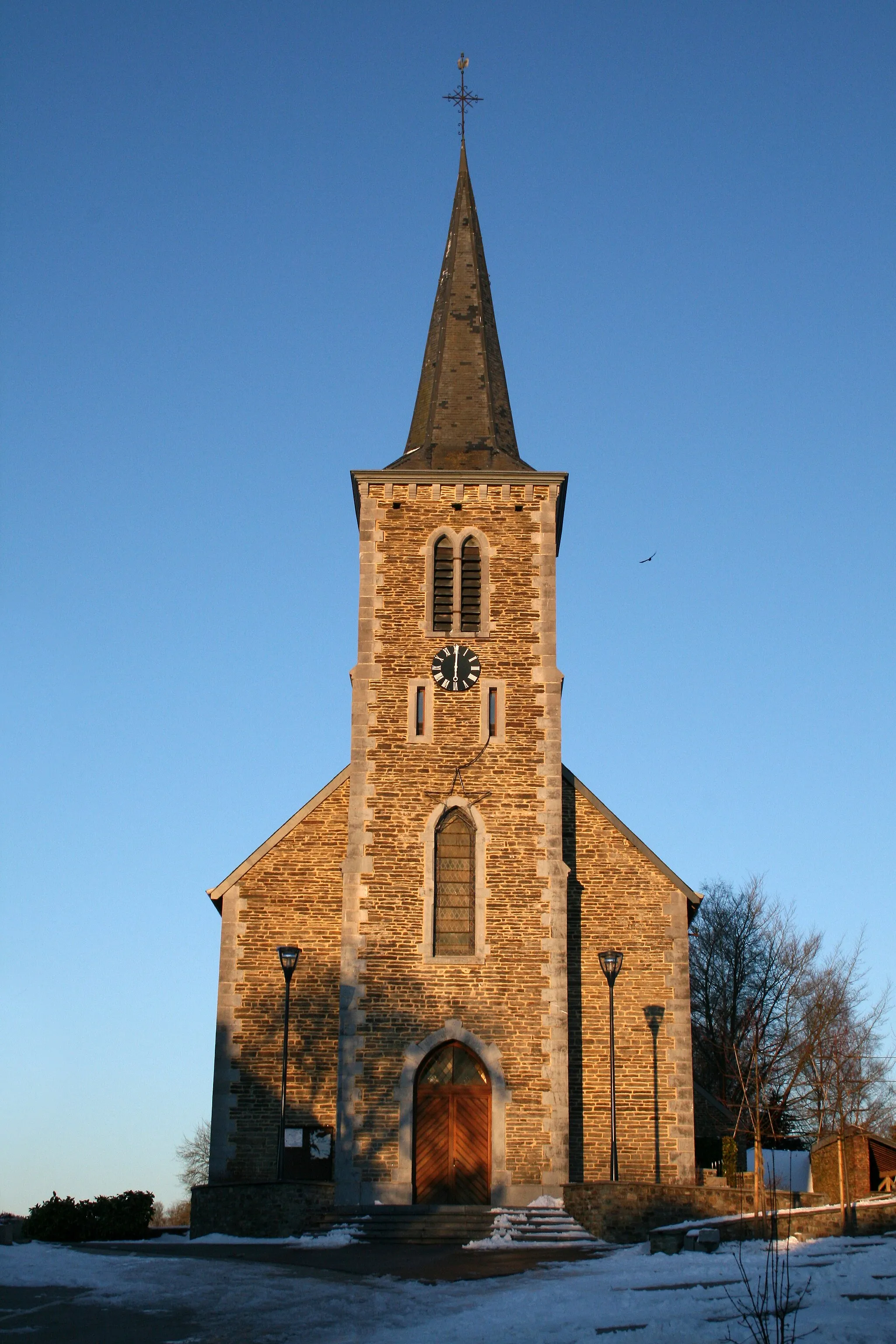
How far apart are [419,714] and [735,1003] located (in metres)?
22.9

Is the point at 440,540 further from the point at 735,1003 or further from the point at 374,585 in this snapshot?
the point at 735,1003

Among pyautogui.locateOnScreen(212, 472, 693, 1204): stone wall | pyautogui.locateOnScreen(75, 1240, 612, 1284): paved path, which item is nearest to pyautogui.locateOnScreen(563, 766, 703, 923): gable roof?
pyautogui.locateOnScreen(212, 472, 693, 1204): stone wall

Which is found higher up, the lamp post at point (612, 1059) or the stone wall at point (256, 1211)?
the lamp post at point (612, 1059)

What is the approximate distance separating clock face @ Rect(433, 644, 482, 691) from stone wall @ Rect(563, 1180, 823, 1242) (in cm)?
889

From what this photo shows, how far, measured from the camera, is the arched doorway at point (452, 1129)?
22672 mm

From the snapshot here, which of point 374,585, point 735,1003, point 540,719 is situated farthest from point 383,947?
point 735,1003

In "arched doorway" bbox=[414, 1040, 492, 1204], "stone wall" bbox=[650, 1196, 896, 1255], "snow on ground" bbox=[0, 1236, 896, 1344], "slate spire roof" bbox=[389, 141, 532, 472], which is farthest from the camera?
"slate spire roof" bbox=[389, 141, 532, 472]

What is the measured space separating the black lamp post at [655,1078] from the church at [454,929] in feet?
0.11

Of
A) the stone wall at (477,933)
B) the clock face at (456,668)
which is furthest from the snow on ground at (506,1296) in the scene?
the clock face at (456,668)

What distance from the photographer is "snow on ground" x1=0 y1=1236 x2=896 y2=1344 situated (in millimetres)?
10898

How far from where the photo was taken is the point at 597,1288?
527 inches

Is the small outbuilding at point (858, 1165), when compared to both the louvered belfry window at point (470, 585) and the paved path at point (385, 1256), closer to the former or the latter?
the paved path at point (385, 1256)

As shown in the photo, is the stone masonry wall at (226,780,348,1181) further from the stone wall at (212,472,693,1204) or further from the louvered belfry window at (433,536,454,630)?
the louvered belfry window at (433,536,454,630)

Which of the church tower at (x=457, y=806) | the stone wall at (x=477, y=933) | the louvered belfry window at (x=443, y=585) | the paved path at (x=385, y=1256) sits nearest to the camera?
the paved path at (x=385, y=1256)
